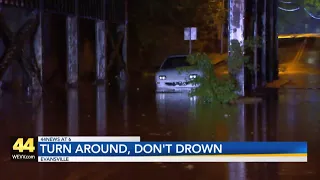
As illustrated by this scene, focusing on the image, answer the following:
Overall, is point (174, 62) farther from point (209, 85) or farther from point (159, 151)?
point (159, 151)

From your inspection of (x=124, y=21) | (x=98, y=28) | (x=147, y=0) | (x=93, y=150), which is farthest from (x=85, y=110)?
(x=147, y=0)

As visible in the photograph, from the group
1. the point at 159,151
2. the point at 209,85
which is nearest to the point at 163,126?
the point at 159,151

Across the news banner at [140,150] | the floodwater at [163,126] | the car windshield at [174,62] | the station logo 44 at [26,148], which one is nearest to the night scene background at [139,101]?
the floodwater at [163,126]

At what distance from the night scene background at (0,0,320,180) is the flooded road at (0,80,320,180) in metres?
0.02

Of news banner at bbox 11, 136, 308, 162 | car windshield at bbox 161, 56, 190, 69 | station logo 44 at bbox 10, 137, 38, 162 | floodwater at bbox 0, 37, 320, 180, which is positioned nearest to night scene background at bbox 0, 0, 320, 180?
floodwater at bbox 0, 37, 320, 180

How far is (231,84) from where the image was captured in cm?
1731

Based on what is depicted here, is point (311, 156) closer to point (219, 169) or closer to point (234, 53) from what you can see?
point (219, 169)

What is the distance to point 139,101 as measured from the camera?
710 inches

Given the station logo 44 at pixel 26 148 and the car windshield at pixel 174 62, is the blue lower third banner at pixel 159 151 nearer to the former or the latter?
the station logo 44 at pixel 26 148

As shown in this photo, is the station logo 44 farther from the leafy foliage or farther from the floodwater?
the leafy foliage

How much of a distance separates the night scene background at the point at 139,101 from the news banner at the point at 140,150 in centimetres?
69

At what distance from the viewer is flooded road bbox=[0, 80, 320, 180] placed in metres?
7.38

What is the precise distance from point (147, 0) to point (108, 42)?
5.69 meters

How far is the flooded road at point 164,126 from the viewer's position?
7.38 meters
